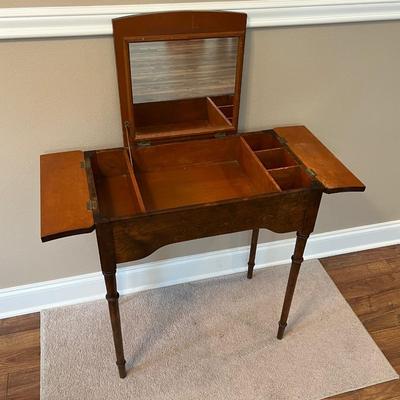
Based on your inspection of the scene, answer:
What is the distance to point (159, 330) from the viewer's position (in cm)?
154

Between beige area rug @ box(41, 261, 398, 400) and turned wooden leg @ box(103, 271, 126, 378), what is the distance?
0.08 m

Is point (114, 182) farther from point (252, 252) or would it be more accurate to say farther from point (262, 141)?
point (252, 252)

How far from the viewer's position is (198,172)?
1280mm

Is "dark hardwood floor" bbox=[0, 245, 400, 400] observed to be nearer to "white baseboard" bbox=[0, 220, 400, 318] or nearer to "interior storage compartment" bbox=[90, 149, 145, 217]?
"white baseboard" bbox=[0, 220, 400, 318]

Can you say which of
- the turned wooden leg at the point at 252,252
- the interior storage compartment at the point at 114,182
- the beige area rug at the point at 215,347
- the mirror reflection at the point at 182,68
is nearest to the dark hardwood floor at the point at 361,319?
the beige area rug at the point at 215,347

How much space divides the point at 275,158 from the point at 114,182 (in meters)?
0.51

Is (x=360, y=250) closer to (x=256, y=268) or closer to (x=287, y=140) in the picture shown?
(x=256, y=268)

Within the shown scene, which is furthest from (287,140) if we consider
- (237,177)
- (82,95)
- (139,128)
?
(82,95)

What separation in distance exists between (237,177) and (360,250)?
980mm

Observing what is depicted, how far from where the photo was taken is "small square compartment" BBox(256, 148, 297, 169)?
1242 mm

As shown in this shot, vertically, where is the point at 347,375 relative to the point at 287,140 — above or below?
below

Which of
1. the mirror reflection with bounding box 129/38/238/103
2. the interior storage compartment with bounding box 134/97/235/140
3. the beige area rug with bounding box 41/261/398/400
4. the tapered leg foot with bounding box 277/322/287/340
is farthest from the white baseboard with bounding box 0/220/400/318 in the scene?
the mirror reflection with bounding box 129/38/238/103

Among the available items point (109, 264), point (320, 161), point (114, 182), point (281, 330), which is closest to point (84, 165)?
point (114, 182)

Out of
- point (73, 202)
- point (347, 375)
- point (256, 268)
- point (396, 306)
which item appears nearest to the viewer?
point (73, 202)
